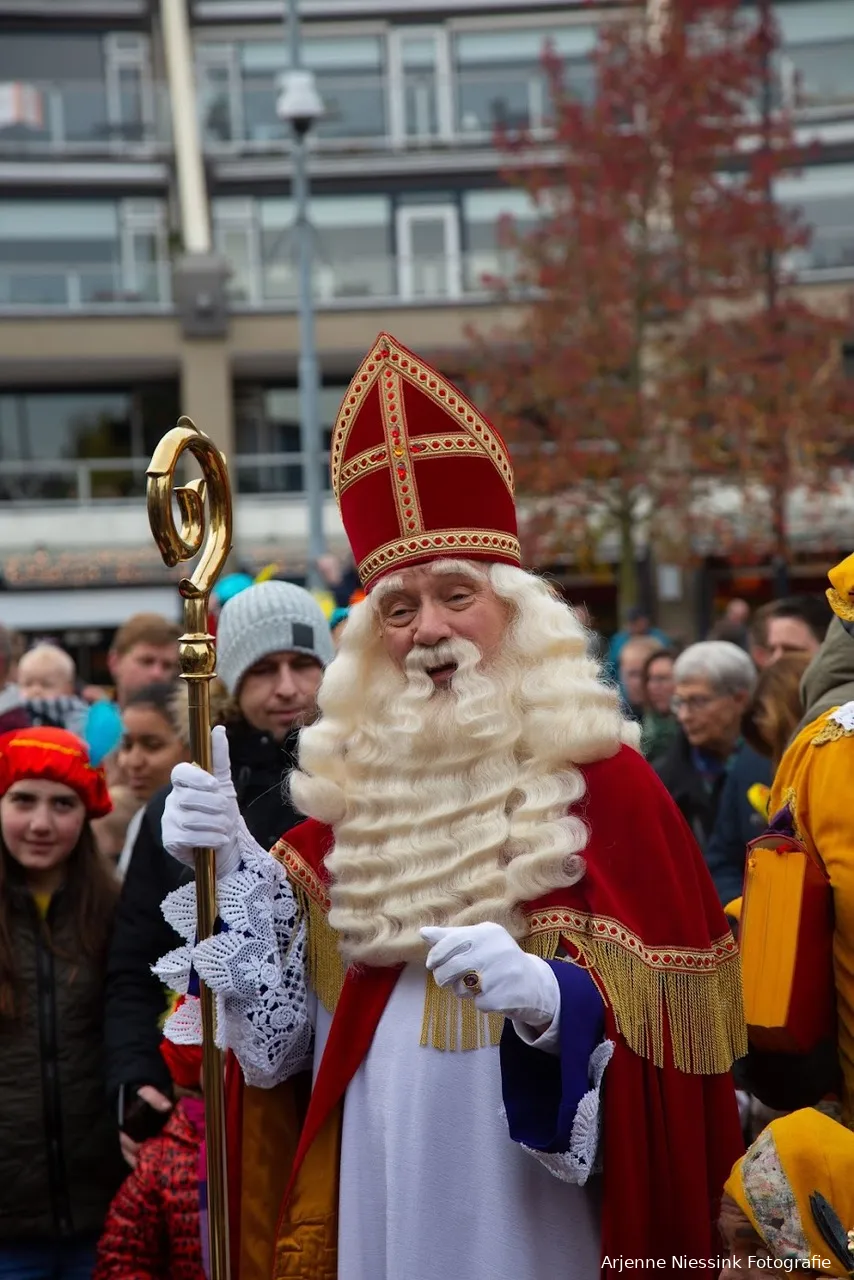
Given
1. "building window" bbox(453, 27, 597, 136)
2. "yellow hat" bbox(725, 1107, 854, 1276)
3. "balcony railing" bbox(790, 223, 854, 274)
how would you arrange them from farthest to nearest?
"building window" bbox(453, 27, 597, 136), "balcony railing" bbox(790, 223, 854, 274), "yellow hat" bbox(725, 1107, 854, 1276)

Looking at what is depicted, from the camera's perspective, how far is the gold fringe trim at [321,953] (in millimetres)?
3273

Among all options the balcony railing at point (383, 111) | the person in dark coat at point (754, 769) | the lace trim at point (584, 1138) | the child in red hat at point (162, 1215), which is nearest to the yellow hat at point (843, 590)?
the lace trim at point (584, 1138)

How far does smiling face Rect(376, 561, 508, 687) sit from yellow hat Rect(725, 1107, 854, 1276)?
3.48ft

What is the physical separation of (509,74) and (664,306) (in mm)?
12447

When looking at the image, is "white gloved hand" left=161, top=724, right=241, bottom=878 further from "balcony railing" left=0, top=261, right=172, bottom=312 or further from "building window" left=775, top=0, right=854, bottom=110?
"balcony railing" left=0, top=261, right=172, bottom=312

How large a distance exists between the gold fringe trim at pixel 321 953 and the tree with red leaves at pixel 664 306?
14614mm

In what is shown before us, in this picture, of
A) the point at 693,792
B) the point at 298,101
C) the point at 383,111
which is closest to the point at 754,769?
the point at 693,792

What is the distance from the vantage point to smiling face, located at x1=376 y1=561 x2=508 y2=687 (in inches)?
132

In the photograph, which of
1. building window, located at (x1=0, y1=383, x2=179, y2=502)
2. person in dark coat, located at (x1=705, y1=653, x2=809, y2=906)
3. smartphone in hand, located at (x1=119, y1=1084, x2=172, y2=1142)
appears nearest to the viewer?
smartphone in hand, located at (x1=119, y1=1084, x2=172, y2=1142)

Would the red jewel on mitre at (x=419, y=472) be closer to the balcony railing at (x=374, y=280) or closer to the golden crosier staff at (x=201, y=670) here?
the golden crosier staff at (x=201, y=670)

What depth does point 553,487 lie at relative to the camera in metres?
18.8

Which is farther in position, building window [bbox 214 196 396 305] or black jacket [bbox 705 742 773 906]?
building window [bbox 214 196 396 305]

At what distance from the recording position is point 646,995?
2.96 metres

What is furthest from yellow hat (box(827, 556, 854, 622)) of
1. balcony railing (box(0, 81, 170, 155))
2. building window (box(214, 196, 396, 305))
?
balcony railing (box(0, 81, 170, 155))
